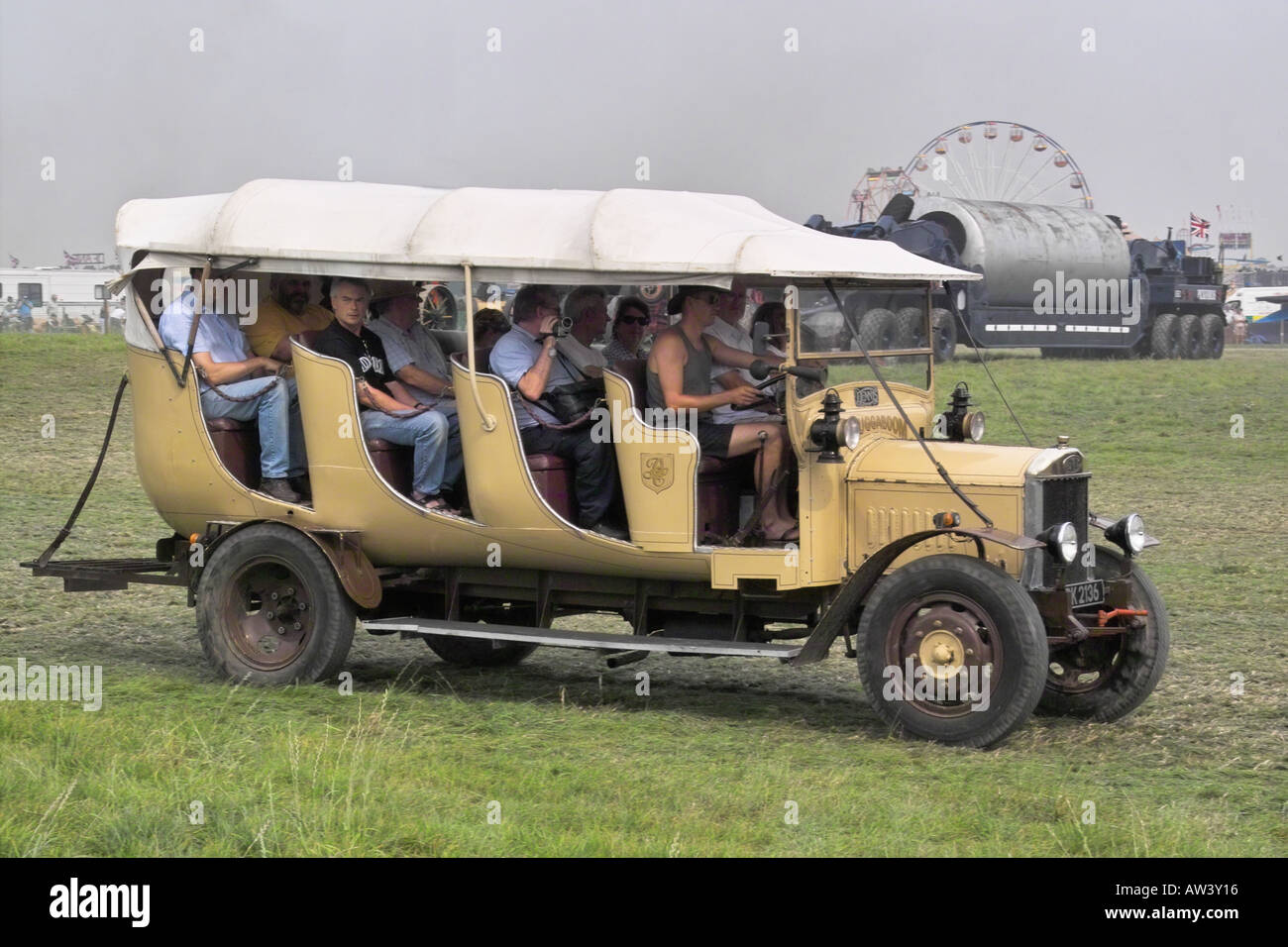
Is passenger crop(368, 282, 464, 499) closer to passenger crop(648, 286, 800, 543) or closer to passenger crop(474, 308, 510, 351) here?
passenger crop(474, 308, 510, 351)

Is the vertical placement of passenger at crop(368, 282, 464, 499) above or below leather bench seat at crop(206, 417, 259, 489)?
above

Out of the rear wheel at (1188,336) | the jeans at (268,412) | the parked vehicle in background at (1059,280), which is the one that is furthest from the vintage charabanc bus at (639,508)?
the rear wheel at (1188,336)

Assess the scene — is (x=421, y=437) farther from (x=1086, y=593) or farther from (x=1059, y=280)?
(x=1059, y=280)

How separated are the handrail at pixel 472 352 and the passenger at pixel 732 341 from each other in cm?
109

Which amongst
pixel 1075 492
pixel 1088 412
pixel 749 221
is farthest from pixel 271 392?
pixel 1088 412

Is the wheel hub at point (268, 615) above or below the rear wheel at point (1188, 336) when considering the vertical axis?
below

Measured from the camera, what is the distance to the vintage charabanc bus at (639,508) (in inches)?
306

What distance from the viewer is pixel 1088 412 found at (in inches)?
958

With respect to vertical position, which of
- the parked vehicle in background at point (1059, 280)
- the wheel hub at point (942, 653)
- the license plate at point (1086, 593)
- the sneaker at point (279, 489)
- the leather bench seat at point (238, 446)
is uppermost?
the parked vehicle in background at point (1059, 280)

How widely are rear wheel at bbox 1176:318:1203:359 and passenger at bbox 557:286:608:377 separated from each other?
88.5ft

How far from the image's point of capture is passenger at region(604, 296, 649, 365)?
919 centimetres

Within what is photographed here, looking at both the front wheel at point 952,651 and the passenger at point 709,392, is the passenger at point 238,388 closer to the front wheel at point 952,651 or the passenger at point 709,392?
the passenger at point 709,392

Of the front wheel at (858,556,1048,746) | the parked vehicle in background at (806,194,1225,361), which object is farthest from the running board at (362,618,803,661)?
the parked vehicle in background at (806,194,1225,361)
